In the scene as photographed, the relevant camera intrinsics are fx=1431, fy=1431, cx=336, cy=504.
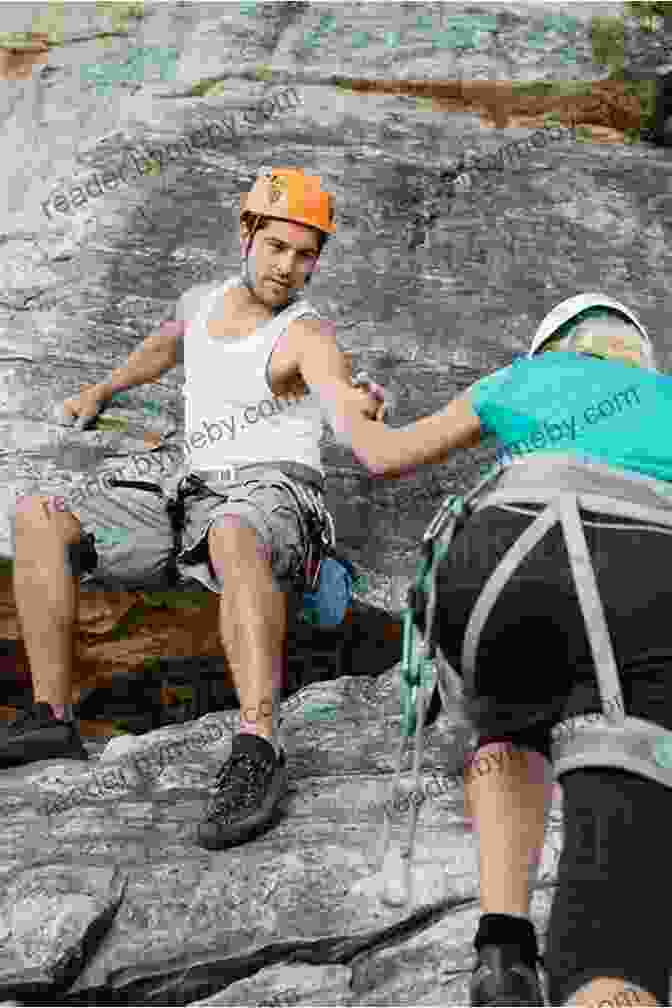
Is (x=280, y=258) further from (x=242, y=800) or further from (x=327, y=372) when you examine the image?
(x=242, y=800)

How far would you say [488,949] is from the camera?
3549 millimetres

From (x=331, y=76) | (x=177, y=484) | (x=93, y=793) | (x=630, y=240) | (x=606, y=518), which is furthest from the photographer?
(x=331, y=76)

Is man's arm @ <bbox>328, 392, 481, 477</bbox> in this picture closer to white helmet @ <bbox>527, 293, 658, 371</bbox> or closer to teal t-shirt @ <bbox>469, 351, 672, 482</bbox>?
teal t-shirt @ <bbox>469, 351, 672, 482</bbox>

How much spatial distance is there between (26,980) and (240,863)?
85 cm

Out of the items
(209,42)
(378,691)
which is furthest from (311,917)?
(209,42)

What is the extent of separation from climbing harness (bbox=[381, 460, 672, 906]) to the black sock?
423 mm

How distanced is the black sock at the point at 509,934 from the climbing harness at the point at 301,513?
2545 millimetres

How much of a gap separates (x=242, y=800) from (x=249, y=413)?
1.94 metres

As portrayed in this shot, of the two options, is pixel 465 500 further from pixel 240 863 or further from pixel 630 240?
pixel 630 240

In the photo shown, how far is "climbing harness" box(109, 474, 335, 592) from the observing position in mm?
6043

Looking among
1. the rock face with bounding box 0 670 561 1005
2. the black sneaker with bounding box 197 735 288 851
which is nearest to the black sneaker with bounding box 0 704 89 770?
the rock face with bounding box 0 670 561 1005

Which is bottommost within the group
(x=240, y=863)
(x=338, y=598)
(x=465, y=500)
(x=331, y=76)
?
(x=240, y=863)

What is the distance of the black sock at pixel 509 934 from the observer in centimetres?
356

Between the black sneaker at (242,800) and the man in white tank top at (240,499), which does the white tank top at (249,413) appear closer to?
the man in white tank top at (240,499)
